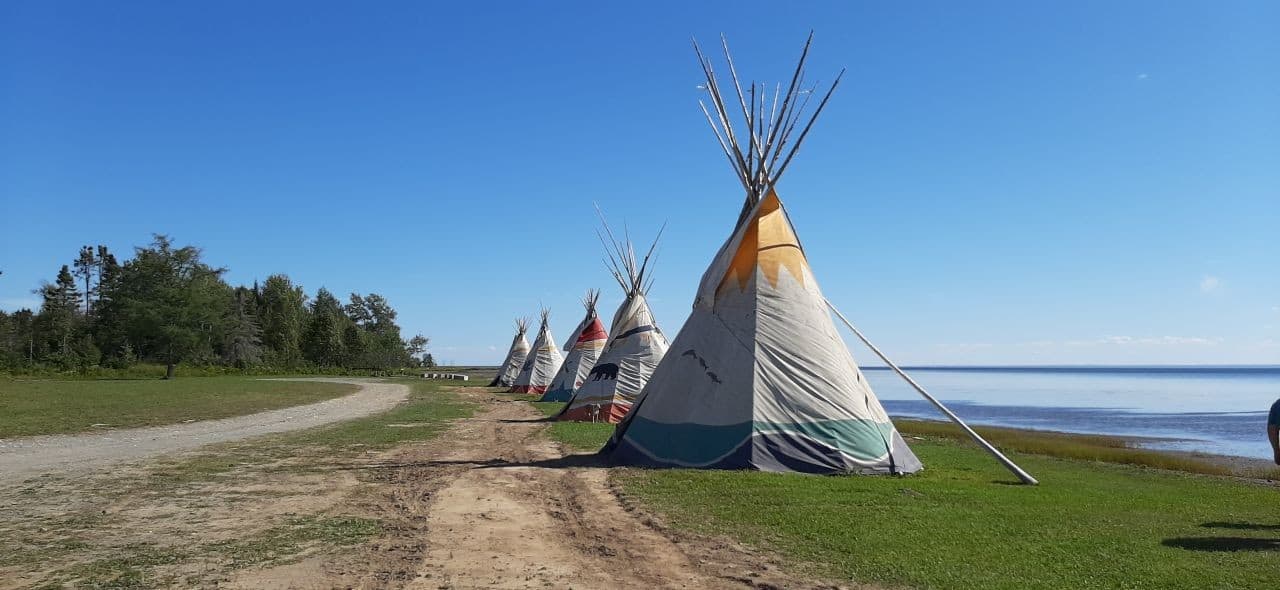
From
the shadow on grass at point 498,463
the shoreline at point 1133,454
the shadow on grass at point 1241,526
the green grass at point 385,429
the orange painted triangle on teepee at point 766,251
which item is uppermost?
the orange painted triangle on teepee at point 766,251

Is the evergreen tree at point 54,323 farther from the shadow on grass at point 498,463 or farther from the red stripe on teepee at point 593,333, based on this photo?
the shadow on grass at point 498,463

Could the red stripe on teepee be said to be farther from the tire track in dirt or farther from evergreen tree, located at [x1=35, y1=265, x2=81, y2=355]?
evergreen tree, located at [x1=35, y1=265, x2=81, y2=355]

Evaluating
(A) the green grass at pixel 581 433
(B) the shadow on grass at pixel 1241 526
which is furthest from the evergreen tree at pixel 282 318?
(B) the shadow on grass at pixel 1241 526

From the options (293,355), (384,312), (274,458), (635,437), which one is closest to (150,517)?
(274,458)

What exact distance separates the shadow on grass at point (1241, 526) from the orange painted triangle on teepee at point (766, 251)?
6603mm

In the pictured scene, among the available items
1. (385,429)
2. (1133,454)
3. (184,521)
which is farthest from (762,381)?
(1133,454)

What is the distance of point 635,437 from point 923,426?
59.0 feet

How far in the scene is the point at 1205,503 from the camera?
10000 millimetres

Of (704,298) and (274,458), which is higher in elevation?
(704,298)

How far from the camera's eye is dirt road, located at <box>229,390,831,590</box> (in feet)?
20.1

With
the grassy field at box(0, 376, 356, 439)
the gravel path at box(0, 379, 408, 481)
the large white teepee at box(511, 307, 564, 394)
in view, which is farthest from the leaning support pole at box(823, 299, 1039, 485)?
the large white teepee at box(511, 307, 564, 394)

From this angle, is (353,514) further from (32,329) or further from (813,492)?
(32,329)

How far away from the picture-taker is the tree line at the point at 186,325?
59.9 meters

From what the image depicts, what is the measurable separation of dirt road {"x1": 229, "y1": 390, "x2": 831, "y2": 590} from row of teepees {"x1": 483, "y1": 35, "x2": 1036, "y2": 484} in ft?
5.54
